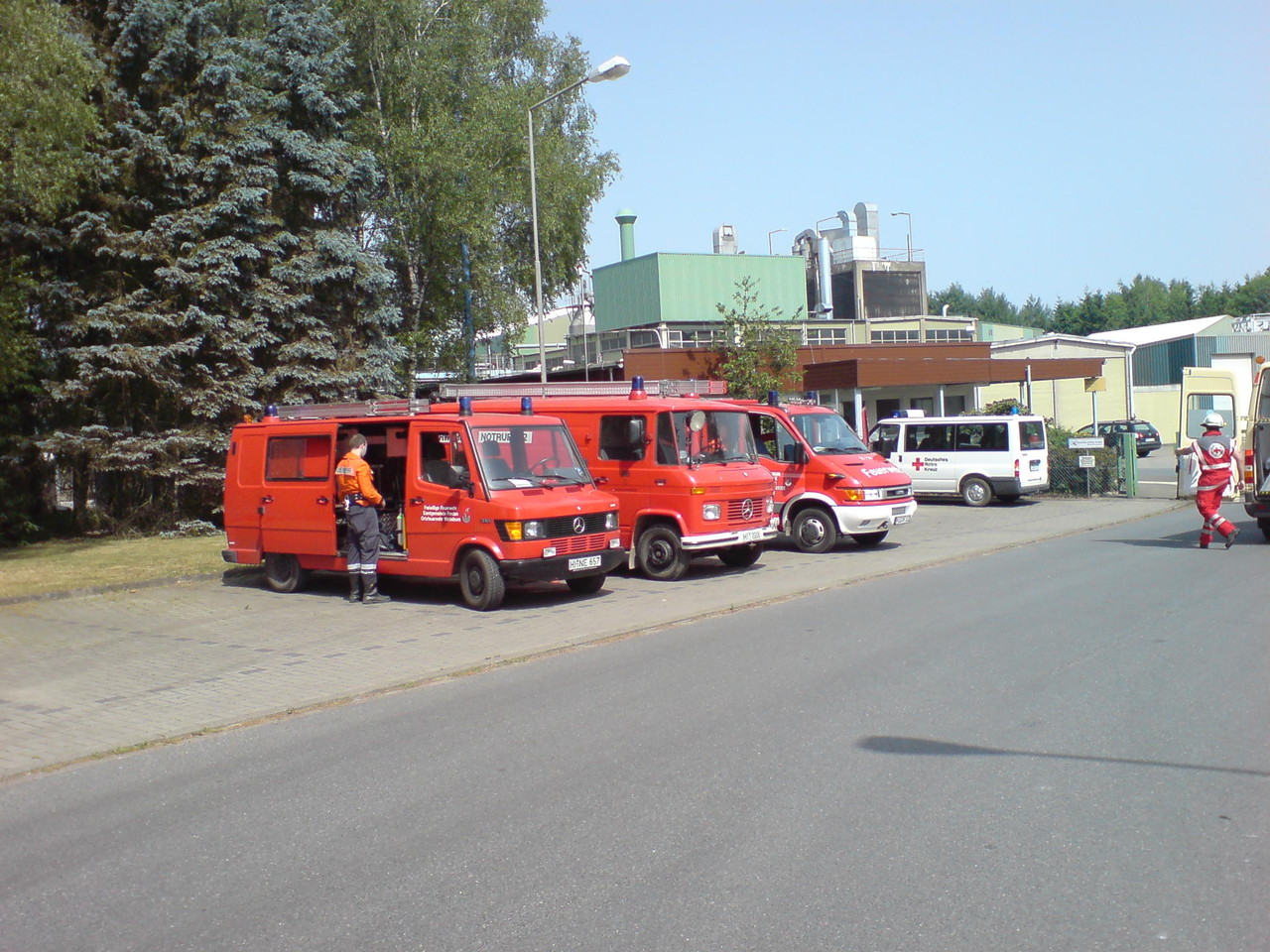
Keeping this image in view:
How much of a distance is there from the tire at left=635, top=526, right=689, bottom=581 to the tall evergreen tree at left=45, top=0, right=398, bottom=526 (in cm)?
1221

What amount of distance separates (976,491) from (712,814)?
22.1 metres

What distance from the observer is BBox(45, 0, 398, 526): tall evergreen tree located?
77.7 ft

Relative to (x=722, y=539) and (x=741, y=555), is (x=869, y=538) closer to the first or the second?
(x=741, y=555)

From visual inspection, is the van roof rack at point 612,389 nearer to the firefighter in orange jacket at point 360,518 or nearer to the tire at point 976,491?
the firefighter in orange jacket at point 360,518

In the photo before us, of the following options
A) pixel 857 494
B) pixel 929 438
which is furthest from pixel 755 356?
pixel 857 494

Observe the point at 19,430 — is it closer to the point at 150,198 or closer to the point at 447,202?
the point at 150,198

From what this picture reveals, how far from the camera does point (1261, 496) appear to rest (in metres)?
16.1

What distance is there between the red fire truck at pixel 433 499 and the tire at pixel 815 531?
4855mm

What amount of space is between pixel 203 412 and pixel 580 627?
15.2m

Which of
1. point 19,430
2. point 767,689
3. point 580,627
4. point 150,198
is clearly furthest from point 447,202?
point 767,689

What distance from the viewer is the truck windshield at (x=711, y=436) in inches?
606

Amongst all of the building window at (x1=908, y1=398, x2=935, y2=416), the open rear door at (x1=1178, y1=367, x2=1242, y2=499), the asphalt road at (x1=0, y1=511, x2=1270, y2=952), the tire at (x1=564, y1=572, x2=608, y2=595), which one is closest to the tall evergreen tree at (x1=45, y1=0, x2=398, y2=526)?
the tire at (x1=564, y1=572, x2=608, y2=595)

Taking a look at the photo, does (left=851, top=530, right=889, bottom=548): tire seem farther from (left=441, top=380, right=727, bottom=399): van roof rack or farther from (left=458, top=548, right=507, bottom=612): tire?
(left=458, top=548, right=507, bottom=612): tire

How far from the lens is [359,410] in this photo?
48.2ft
